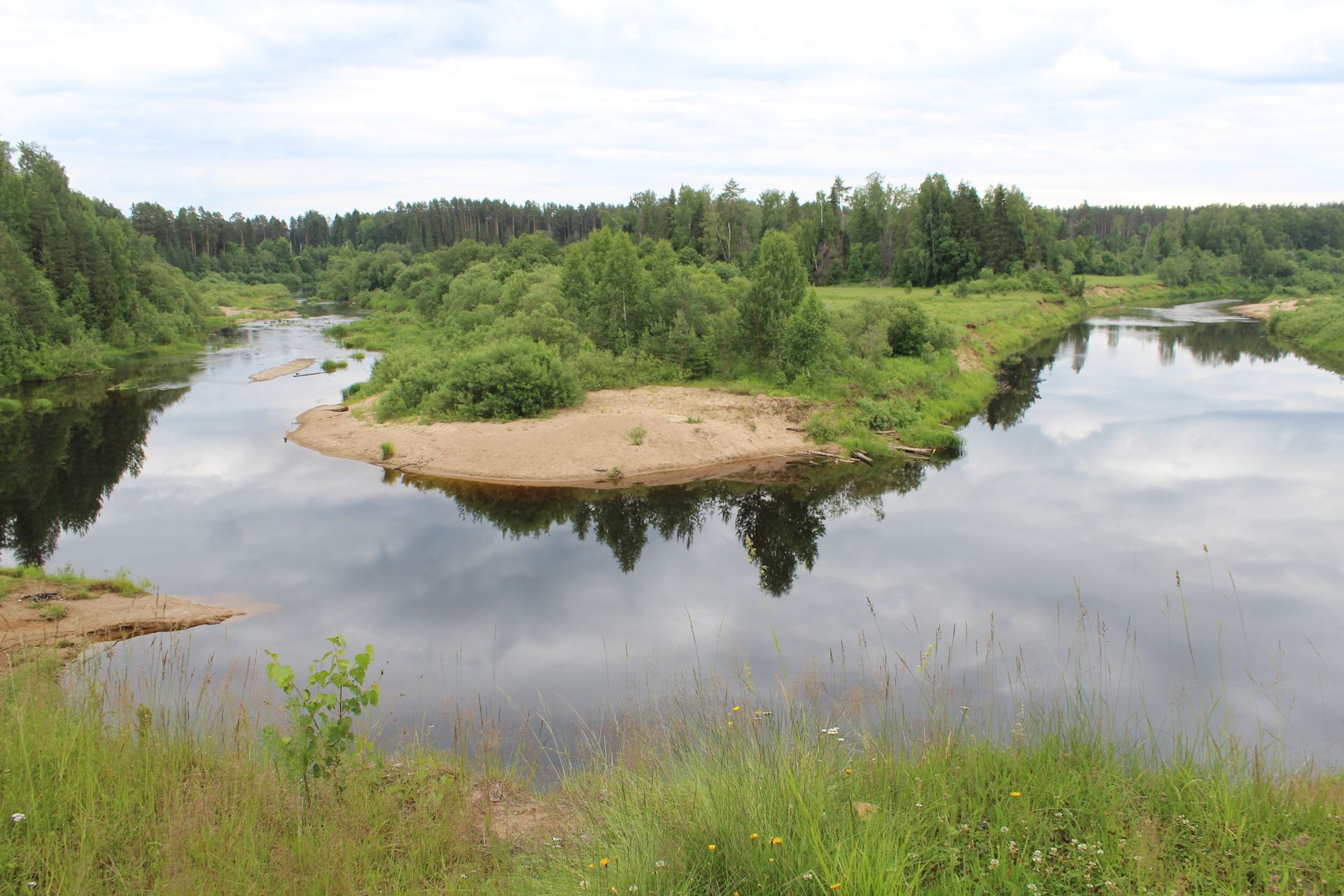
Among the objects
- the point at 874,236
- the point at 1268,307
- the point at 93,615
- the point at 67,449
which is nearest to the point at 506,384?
the point at 67,449

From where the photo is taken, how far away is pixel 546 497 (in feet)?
70.6

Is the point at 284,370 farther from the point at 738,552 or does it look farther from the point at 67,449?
the point at 738,552

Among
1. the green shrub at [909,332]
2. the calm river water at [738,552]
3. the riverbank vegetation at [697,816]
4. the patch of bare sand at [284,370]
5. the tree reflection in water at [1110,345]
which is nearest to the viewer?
the riverbank vegetation at [697,816]

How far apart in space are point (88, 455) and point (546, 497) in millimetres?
17412

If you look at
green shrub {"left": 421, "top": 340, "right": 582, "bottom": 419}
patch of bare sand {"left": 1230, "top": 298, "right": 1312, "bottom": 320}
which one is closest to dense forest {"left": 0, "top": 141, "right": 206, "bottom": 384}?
green shrub {"left": 421, "top": 340, "right": 582, "bottom": 419}

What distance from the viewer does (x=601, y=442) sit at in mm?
24469

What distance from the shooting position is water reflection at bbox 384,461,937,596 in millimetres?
17438

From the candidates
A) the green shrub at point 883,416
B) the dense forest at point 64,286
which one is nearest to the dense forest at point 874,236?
the green shrub at point 883,416

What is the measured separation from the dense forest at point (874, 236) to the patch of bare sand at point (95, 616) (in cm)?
3353

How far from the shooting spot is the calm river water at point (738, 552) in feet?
40.2

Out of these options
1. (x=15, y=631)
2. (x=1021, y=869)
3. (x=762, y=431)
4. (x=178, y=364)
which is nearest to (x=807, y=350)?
(x=762, y=431)

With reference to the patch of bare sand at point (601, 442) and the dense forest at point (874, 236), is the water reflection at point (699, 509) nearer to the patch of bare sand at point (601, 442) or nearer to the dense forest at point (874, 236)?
the patch of bare sand at point (601, 442)

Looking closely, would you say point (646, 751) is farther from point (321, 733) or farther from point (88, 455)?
point (88, 455)

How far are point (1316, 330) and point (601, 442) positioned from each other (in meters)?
52.4
